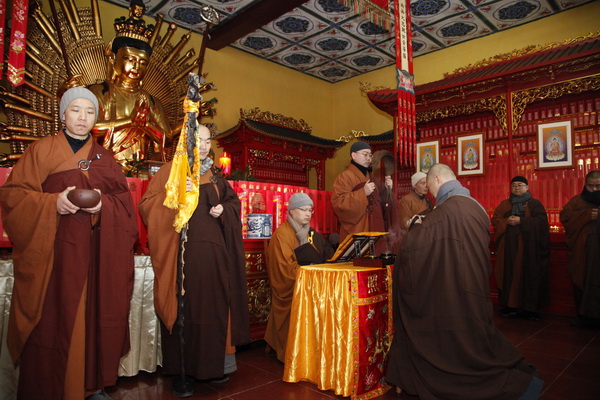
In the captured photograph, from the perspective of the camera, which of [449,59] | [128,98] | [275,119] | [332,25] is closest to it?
[128,98]

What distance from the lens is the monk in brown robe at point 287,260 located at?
306cm

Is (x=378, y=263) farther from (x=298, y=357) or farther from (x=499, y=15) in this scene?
(x=499, y=15)

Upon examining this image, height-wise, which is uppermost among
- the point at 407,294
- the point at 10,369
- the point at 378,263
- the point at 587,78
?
the point at 587,78

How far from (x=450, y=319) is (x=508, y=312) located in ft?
10.4

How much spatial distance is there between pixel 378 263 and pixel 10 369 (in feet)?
7.21

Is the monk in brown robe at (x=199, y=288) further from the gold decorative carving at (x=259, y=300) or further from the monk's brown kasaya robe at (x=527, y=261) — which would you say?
the monk's brown kasaya robe at (x=527, y=261)

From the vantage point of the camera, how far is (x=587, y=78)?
5141mm

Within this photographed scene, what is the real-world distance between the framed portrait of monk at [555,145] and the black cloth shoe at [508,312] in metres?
2.13

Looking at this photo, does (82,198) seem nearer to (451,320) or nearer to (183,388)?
(183,388)

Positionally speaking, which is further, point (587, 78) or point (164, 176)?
point (587, 78)

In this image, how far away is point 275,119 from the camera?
25.8 ft

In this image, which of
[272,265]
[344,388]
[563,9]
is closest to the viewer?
[344,388]

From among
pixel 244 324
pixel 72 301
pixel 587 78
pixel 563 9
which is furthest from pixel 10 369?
pixel 563 9

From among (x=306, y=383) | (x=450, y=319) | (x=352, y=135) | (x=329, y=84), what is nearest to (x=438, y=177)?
(x=450, y=319)
